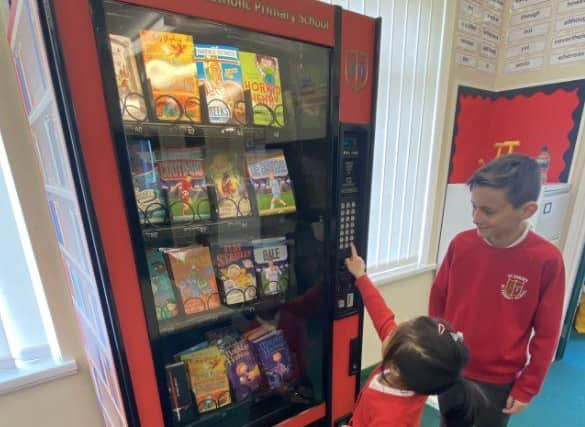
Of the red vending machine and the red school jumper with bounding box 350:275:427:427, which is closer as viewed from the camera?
the red vending machine

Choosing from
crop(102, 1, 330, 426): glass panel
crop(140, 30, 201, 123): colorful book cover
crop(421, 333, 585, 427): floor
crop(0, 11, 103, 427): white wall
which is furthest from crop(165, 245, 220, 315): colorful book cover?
crop(421, 333, 585, 427): floor

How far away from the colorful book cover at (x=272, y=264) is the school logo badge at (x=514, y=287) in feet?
2.60

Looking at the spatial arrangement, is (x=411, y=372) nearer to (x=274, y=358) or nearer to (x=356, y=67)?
(x=274, y=358)

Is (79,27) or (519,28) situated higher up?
(519,28)

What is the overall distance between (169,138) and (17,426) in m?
1.23

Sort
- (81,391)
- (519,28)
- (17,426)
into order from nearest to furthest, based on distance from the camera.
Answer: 1. (17,426)
2. (81,391)
3. (519,28)

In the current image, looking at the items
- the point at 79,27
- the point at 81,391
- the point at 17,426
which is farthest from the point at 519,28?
the point at 17,426

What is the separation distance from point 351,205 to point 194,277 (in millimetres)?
592

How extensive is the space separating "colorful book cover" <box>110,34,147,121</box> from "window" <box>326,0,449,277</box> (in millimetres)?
1218

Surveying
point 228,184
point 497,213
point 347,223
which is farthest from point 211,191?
point 497,213

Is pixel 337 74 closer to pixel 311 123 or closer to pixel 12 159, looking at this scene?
pixel 311 123

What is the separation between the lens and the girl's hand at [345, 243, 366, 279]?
1.10 meters

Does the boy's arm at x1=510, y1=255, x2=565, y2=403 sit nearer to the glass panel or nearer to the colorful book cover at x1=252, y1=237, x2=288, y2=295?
the glass panel

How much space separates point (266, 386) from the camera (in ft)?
4.00
